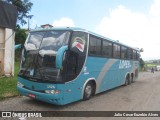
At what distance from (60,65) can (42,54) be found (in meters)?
0.96

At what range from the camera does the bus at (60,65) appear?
296 inches

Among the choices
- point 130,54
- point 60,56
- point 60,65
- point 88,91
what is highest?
point 130,54

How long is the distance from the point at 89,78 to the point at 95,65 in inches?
31.6

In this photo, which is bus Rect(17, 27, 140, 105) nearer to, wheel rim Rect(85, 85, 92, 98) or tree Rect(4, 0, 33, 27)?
wheel rim Rect(85, 85, 92, 98)

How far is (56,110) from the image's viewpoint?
25.6 feet

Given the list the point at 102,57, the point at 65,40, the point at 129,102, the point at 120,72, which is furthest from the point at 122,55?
the point at 65,40

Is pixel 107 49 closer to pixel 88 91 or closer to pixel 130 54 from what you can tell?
pixel 88 91

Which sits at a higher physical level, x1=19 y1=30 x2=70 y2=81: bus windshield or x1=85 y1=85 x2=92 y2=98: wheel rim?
x1=19 y1=30 x2=70 y2=81: bus windshield

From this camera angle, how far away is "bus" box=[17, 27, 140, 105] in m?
7.53

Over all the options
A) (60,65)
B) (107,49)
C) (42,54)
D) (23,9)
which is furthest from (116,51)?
(23,9)

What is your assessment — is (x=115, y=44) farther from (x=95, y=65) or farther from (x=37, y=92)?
(x=37, y=92)

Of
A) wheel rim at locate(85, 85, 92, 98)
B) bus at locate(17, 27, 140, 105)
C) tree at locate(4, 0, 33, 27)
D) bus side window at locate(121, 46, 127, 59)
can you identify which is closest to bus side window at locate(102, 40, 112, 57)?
bus at locate(17, 27, 140, 105)

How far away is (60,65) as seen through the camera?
7328mm

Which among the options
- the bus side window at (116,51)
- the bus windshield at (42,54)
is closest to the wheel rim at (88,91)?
the bus windshield at (42,54)
